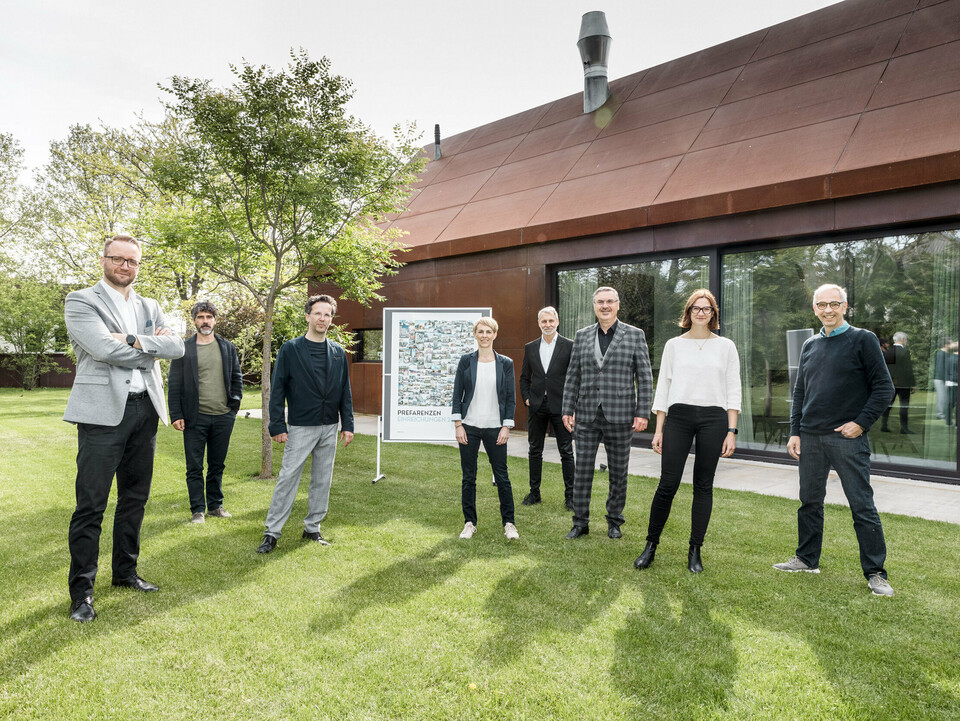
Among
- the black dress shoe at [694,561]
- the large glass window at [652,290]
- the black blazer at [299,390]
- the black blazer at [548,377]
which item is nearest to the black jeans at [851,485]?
the black dress shoe at [694,561]

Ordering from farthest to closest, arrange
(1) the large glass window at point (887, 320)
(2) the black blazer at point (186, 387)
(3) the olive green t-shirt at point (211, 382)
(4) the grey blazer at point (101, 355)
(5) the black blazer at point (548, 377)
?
1. (1) the large glass window at point (887, 320)
2. (5) the black blazer at point (548, 377)
3. (3) the olive green t-shirt at point (211, 382)
4. (2) the black blazer at point (186, 387)
5. (4) the grey blazer at point (101, 355)

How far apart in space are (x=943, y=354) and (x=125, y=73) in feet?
48.3

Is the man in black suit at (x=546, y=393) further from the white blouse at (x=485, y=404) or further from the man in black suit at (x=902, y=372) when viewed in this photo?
the man in black suit at (x=902, y=372)

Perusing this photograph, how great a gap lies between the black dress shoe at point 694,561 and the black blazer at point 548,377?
7.28 feet

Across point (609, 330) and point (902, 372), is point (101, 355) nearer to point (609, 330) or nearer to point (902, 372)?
point (609, 330)

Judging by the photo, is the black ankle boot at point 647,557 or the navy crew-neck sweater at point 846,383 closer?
the navy crew-neck sweater at point 846,383

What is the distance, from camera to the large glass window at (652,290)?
30.3 feet

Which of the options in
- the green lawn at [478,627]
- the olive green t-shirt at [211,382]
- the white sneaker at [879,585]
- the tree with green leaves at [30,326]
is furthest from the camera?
the tree with green leaves at [30,326]

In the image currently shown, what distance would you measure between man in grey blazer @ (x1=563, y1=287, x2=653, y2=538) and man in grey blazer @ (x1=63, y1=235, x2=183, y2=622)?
10.0ft

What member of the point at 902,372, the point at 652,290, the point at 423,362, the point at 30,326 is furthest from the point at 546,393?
the point at 30,326

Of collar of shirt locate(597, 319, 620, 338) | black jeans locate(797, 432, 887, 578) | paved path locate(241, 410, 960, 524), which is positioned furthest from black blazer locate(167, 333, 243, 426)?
black jeans locate(797, 432, 887, 578)

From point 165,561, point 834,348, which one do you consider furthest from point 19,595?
point 834,348

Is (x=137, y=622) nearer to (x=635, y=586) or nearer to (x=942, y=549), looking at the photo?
(x=635, y=586)

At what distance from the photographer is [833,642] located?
3.10 metres
